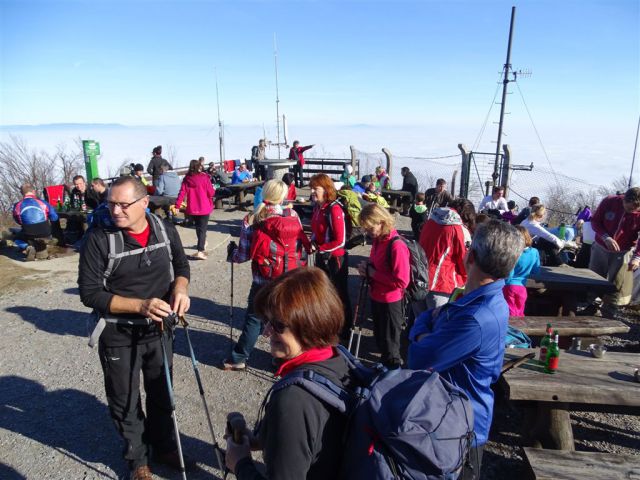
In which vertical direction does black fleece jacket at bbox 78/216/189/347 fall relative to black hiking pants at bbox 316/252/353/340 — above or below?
above

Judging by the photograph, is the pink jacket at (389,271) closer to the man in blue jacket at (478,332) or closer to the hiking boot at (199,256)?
the man in blue jacket at (478,332)

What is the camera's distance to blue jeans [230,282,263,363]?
4.30 m

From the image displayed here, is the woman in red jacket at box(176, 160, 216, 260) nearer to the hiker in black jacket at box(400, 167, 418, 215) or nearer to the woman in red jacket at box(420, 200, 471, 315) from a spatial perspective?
the woman in red jacket at box(420, 200, 471, 315)

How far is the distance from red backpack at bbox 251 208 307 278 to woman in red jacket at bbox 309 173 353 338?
0.91 m

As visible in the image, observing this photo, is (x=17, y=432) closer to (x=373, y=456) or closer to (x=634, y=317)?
(x=373, y=456)

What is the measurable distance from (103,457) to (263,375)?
63.5 inches

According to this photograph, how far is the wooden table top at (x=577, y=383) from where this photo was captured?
287 cm

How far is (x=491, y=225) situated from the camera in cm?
217

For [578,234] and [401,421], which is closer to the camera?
[401,421]

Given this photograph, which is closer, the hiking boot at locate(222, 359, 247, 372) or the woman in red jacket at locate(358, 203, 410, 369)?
the woman in red jacket at locate(358, 203, 410, 369)

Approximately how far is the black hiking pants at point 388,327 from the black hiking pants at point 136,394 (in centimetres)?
198

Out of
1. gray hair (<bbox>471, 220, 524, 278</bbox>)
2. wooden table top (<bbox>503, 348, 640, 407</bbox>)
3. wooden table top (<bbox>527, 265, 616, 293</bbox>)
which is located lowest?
wooden table top (<bbox>527, 265, 616, 293</bbox>)

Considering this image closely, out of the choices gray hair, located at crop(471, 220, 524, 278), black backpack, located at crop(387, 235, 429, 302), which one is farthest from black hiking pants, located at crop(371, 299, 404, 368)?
gray hair, located at crop(471, 220, 524, 278)

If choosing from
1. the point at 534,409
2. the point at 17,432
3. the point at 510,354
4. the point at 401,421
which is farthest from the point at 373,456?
the point at 17,432
